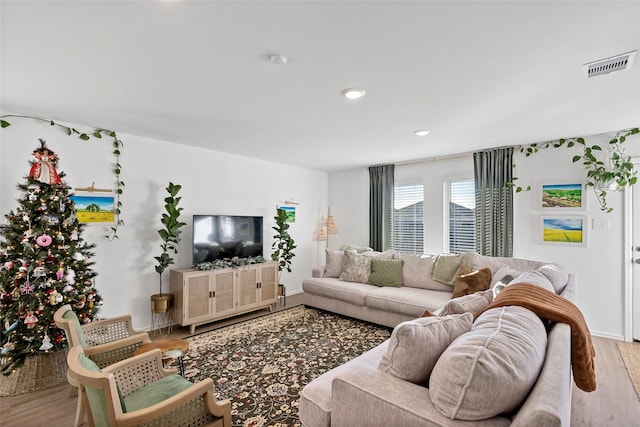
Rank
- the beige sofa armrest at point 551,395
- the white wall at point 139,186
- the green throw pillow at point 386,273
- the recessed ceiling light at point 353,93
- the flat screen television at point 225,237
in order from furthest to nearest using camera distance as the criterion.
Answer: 1. the green throw pillow at point 386,273
2. the flat screen television at point 225,237
3. the white wall at point 139,186
4. the recessed ceiling light at point 353,93
5. the beige sofa armrest at point 551,395

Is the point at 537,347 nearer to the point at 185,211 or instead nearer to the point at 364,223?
the point at 185,211

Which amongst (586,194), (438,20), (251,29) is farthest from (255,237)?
(586,194)

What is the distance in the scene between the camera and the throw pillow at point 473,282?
3.36 meters

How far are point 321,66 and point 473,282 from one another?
279 centimetres

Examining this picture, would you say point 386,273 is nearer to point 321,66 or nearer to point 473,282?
point 473,282

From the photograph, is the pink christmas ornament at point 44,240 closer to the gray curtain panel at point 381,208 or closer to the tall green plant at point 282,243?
the tall green plant at point 282,243

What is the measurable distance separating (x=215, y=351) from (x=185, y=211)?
1.95 m

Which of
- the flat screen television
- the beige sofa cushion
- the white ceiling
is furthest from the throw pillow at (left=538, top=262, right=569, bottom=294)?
the flat screen television

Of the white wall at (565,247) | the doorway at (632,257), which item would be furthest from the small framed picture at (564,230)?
the doorway at (632,257)

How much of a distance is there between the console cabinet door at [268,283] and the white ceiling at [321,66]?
209 cm

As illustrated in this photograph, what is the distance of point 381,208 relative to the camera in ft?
18.2

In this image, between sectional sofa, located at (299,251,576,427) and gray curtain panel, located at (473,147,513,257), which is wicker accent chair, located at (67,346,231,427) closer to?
sectional sofa, located at (299,251,576,427)

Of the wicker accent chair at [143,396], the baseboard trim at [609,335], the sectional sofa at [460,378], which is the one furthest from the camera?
the baseboard trim at [609,335]

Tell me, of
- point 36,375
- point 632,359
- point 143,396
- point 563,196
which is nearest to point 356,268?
point 563,196
